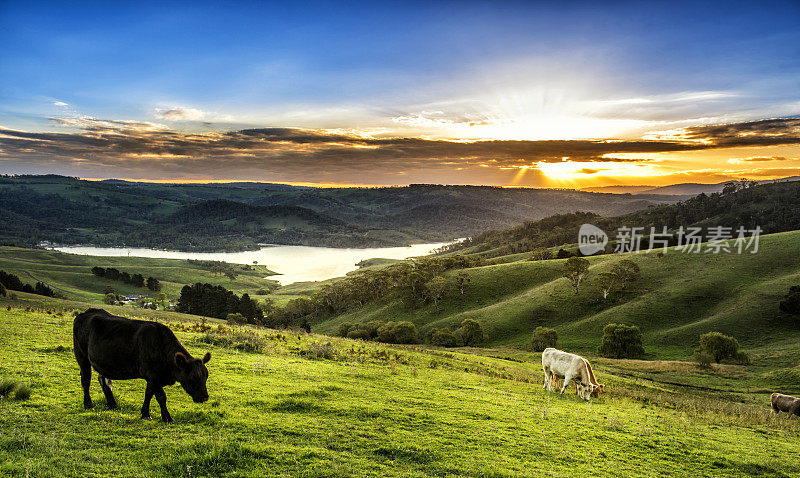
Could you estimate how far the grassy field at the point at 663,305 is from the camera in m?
57.7

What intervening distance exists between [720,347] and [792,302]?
2074 centimetres

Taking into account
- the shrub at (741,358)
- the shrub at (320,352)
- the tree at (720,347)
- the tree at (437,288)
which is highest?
the shrub at (320,352)

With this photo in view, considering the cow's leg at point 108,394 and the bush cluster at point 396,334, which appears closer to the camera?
the cow's leg at point 108,394

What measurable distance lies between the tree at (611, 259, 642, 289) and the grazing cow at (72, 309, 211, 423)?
86296 mm

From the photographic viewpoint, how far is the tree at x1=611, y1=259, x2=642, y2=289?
80250mm

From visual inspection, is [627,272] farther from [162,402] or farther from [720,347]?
[162,402]

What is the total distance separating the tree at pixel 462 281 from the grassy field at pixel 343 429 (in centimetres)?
7811

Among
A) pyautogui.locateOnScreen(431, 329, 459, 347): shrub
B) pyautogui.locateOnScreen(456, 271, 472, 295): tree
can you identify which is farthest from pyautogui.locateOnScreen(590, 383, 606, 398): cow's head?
pyautogui.locateOnScreen(456, 271, 472, 295): tree

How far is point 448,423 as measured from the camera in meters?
12.9

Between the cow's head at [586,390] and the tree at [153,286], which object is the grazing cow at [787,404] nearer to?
the cow's head at [586,390]

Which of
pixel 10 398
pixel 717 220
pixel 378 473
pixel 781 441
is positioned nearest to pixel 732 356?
pixel 781 441

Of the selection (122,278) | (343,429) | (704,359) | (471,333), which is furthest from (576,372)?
(122,278)

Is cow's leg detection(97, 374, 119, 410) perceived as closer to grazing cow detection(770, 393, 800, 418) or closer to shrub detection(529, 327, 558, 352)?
grazing cow detection(770, 393, 800, 418)

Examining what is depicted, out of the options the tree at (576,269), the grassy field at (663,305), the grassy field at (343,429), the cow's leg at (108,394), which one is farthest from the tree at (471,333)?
the cow's leg at (108,394)
